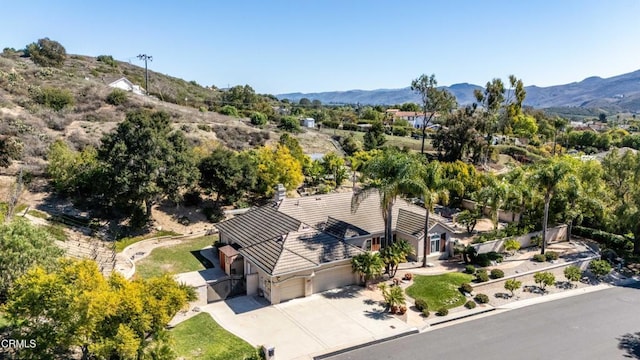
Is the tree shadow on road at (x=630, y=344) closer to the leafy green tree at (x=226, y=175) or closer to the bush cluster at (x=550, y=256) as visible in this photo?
the bush cluster at (x=550, y=256)

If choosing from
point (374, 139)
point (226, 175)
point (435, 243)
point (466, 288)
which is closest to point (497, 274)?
point (466, 288)

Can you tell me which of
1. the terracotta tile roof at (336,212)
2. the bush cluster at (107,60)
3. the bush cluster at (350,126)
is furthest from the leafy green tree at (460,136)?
the bush cluster at (107,60)

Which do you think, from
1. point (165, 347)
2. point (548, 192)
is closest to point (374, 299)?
point (165, 347)

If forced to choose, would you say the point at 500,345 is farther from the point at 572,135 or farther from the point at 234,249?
the point at 572,135

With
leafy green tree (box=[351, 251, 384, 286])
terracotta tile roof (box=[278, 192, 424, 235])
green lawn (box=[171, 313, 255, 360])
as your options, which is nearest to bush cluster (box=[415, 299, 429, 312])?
leafy green tree (box=[351, 251, 384, 286])

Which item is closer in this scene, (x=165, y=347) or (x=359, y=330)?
(x=165, y=347)

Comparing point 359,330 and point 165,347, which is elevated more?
point 165,347
